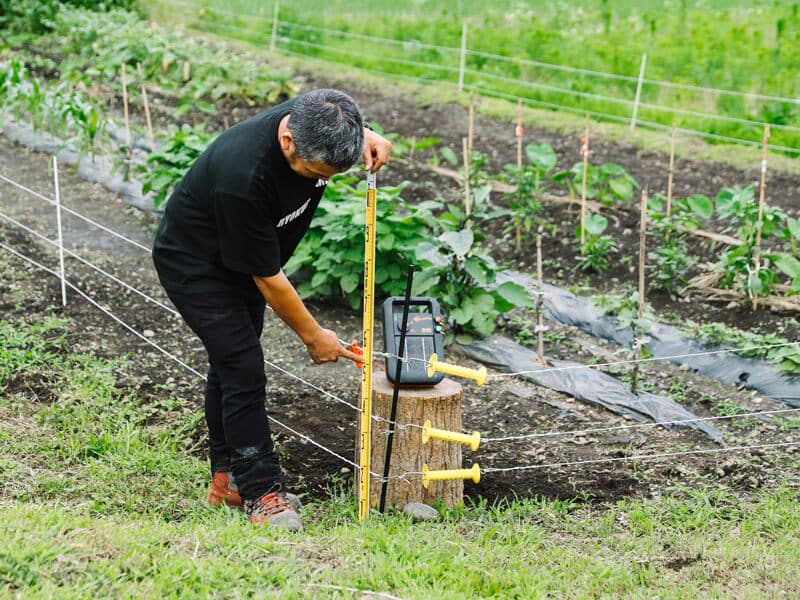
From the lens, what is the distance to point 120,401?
4793mm

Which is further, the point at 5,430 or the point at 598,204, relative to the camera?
the point at 598,204

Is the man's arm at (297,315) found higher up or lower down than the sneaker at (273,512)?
higher up

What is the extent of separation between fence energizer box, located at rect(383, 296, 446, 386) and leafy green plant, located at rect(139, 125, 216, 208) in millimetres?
3326

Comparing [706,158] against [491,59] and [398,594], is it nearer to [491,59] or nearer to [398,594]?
[491,59]

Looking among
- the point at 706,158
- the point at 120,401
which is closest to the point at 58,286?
the point at 120,401

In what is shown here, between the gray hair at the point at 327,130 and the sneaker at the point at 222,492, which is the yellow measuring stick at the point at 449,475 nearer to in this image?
the sneaker at the point at 222,492

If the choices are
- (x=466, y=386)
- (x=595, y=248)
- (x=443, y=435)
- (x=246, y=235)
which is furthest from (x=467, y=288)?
(x=246, y=235)

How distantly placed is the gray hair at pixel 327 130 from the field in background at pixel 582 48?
22.3ft

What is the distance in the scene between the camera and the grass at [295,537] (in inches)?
119

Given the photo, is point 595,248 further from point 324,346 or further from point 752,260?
point 324,346

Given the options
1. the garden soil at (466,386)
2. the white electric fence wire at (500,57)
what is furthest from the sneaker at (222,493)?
the white electric fence wire at (500,57)

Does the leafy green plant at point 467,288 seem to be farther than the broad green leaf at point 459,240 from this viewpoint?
Yes

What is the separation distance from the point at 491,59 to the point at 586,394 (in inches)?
301

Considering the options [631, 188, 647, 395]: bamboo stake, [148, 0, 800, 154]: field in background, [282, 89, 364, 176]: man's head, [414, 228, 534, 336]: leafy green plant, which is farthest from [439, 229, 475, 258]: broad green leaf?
[148, 0, 800, 154]: field in background
